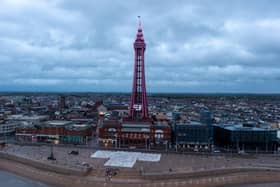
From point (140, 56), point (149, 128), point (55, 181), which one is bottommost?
point (55, 181)

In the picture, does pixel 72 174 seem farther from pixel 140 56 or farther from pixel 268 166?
pixel 140 56

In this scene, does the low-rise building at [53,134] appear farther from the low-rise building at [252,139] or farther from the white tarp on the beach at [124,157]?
the low-rise building at [252,139]

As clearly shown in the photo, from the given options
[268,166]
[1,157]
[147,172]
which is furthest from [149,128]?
[1,157]

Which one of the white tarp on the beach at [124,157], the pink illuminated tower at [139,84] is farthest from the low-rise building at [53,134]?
the white tarp on the beach at [124,157]

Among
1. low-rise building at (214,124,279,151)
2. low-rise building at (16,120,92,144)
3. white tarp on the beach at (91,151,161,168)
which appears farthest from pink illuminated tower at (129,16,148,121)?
low-rise building at (214,124,279,151)

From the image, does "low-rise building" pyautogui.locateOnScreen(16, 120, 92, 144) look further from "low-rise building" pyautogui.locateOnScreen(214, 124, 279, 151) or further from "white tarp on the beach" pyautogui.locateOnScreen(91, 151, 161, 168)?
"low-rise building" pyautogui.locateOnScreen(214, 124, 279, 151)

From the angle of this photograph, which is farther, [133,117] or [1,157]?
[133,117]

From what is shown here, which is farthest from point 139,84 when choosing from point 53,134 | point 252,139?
point 252,139
